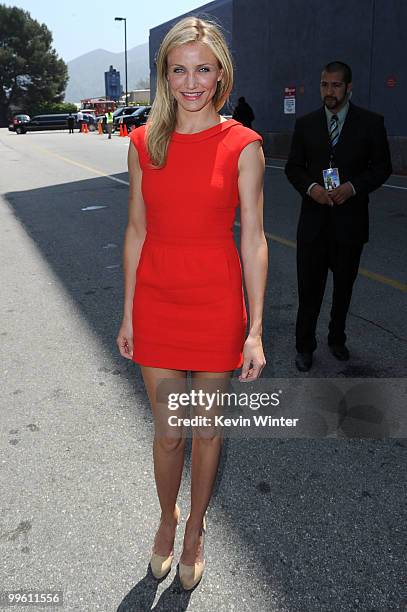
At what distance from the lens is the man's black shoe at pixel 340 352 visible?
4625 millimetres

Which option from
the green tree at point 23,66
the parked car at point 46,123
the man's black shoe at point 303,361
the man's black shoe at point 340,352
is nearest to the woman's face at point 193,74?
the man's black shoe at point 303,361

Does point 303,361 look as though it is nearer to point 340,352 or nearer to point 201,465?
point 340,352

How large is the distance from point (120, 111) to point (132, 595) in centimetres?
4416

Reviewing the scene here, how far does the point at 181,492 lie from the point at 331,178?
2.29 meters

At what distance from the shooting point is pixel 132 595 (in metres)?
2.43

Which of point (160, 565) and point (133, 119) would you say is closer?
point (160, 565)

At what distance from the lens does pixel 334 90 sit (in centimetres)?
404

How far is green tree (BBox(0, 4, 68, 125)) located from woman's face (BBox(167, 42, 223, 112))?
89212 mm

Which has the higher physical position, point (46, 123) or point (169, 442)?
point (46, 123)

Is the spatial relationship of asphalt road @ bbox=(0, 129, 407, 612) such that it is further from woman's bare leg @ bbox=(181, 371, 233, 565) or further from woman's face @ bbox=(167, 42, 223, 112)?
woman's face @ bbox=(167, 42, 223, 112)

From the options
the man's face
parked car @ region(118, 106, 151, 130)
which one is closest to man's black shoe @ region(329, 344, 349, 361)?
the man's face

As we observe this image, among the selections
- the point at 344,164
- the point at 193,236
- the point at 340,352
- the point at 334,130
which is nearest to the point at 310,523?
the point at 193,236

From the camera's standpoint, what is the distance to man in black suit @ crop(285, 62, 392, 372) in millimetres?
4109

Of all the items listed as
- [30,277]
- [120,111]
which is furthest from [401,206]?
[120,111]
